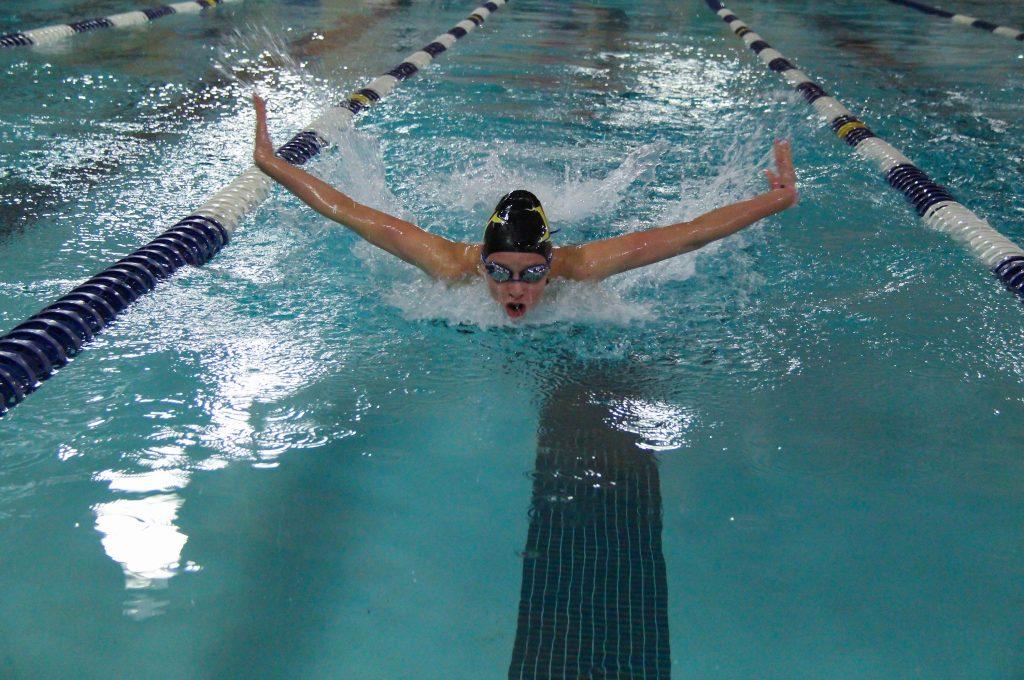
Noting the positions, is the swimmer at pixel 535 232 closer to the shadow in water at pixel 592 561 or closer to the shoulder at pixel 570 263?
the shoulder at pixel 570 263

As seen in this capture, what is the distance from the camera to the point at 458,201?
164 inches

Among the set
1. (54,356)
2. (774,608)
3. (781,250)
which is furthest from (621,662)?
(781,250)

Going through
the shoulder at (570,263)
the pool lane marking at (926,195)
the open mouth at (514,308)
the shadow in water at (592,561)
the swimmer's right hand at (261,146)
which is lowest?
the shadow in water at (592,561)

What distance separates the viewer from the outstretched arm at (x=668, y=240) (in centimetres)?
291

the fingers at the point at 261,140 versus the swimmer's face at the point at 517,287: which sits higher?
the fingers at the point at 261,140

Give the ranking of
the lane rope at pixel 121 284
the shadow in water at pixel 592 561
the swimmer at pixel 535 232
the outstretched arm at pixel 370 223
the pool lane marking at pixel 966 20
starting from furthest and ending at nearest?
1. the pool lane marking at pixel 966 20
2. the outstretched arm at pixel 370 223
3. the swimmer at pixel 535 232
4. the lane rope at pixel 121 284
5. the shadow in water at pixel 592 561

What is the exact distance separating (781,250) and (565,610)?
2.24 m

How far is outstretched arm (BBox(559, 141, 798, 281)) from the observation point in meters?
2.91

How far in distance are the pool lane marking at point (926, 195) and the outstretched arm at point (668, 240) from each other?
1.10 m

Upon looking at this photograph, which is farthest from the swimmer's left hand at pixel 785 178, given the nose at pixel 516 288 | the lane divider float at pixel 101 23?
the lane divider float at pixel 101 23

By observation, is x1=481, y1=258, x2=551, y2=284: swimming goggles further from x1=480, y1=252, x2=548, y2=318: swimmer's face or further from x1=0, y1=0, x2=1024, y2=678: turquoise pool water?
x1=0, y1=0, x2=1024, y2=678: turquoise pool water

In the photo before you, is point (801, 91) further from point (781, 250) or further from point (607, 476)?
point (607, 476)

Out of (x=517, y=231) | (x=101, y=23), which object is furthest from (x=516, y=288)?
(x=101, y=23)

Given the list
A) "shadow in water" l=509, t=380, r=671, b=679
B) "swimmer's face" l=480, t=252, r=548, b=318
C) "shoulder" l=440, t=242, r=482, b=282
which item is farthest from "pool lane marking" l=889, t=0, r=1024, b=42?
"shadow in water" l=509, t=380, r=671, b=679
